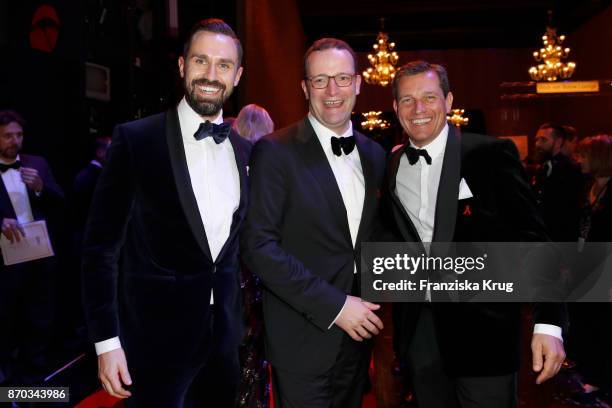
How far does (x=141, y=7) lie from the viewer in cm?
526

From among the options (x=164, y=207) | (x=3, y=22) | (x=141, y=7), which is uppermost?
(x=141, y=7)

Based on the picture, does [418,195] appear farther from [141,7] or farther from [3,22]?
[141,7]

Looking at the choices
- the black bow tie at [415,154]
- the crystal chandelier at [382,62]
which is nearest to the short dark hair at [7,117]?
the black bow tie at [415,154]

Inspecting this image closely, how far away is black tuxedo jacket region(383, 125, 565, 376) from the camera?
5.73 feet

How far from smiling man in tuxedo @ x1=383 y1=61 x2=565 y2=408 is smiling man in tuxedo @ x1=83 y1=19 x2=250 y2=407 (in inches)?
25.0

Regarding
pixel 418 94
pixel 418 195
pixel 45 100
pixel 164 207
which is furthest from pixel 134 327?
pixel 45 100

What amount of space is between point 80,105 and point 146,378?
12.9 ft

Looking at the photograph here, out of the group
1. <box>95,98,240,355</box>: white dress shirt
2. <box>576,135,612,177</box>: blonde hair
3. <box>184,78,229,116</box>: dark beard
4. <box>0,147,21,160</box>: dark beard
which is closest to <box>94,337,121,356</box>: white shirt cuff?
<box>95,98,240,355</box>: white dress shirt

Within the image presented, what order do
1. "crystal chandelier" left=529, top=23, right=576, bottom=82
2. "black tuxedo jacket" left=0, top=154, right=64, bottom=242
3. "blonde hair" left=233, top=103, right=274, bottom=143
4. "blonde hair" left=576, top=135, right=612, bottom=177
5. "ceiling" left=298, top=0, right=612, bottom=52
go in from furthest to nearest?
"ceiling" left=298, top=0, right=612, bottom=52
"crystal chandelier" left=529, top=23, right=576, bottom=82
"blonde hair" left=576, top=135, right=612, bottom=177
"black tuxedo jacket" left=0, top=154, right=64, bottom=242
"blonde hair" left=233, top=103, right=274, bottom=143

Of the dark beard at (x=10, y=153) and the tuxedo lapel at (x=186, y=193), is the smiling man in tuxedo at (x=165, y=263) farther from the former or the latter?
the dark beard at (x=10, y=153)

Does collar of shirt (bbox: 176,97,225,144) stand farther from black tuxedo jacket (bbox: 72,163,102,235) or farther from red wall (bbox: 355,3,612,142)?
red wall (bbox: 355,3,612,142)

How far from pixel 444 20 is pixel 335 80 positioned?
12623mm

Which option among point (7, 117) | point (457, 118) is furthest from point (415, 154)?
point (457, 118)

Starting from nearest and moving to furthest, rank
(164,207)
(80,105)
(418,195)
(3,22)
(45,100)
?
1. (164,207)
2. (418,195)
3. (3,22)
4. (45,100)
5. (80,105)
